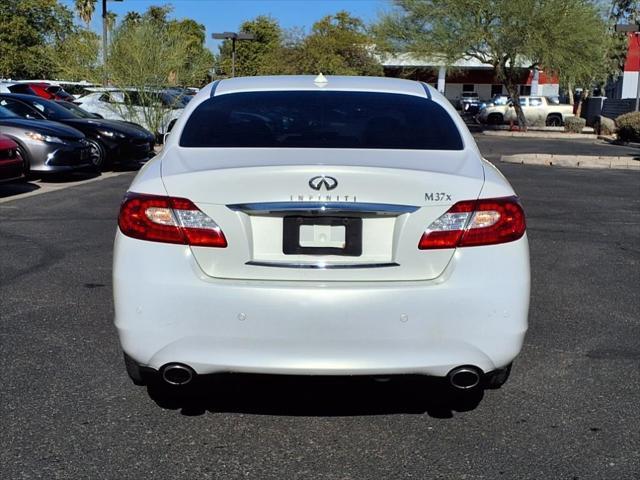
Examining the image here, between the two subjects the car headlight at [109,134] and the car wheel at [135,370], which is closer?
the car wheel at [135,370]

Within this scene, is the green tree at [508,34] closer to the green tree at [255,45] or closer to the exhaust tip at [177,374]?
the green tree at [255,45]

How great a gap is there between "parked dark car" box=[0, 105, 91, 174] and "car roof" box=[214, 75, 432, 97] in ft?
29.1

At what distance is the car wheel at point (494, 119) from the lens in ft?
135

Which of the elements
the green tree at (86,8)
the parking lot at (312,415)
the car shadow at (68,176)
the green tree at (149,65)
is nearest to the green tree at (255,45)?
the green tree at (86,8)

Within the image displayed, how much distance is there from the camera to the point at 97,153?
14.6 m

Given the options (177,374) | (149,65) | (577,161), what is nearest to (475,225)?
(177,374)

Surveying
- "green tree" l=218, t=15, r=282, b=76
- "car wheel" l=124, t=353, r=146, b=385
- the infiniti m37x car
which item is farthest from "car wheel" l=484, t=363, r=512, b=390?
"green tree" l=218, t=15, r=282, b=76

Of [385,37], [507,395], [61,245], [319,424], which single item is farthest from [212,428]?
[385,37]

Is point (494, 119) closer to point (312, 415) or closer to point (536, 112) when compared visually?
point (536, 112)

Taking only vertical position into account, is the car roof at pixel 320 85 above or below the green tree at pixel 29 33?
below

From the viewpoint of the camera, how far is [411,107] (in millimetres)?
4312

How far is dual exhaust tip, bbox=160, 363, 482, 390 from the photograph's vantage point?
3305 millimetres

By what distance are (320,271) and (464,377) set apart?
0.77 meters

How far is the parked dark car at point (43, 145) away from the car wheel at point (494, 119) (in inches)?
1222
